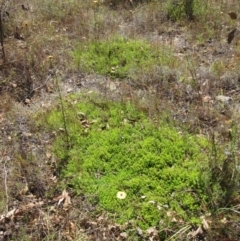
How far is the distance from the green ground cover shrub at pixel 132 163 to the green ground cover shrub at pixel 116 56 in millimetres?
896

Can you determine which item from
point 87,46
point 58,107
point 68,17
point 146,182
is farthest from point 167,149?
point 68,17

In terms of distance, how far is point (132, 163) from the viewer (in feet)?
11.5

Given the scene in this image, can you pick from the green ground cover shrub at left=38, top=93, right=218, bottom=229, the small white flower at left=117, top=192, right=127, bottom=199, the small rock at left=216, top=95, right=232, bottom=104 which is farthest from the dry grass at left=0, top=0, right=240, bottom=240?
the small white flower at left=117, top=192, right=127, bottom=199

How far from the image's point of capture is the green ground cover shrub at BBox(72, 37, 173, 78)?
4.94 m

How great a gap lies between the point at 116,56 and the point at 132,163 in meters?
2.23

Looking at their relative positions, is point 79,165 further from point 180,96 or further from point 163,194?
point 180,96

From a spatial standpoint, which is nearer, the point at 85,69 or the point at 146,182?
the point at 146,182

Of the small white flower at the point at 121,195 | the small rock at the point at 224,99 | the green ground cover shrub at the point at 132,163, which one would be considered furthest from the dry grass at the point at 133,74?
the small white flower at the point at 121,195

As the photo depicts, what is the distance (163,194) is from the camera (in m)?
3.18

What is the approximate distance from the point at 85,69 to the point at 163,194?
8.25 ft

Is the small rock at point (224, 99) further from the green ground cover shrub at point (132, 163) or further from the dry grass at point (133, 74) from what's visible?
the green ground cover shrub at point (132, 163)

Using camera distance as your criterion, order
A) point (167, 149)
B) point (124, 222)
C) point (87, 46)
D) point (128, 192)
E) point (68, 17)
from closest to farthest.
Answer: point (124, 222) → point (128, 192) → point (167, 149) → point (87, 46) → point (68, 17)

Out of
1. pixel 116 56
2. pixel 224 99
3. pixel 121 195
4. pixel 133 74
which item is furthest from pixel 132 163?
pixel 116 56

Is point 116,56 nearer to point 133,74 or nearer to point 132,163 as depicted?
point 133,74
